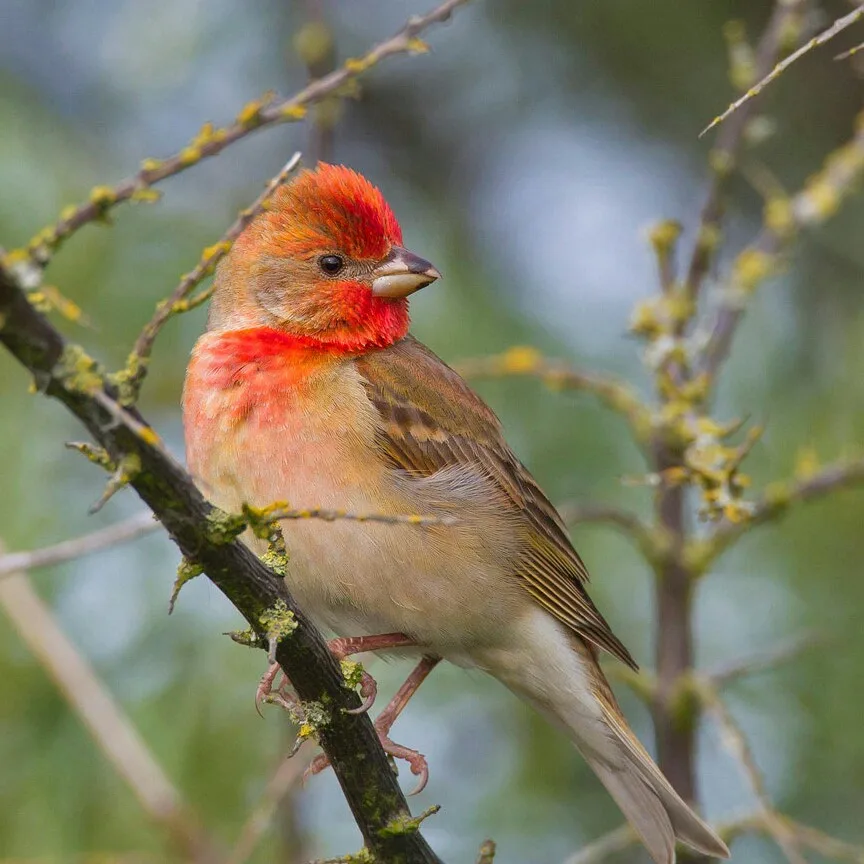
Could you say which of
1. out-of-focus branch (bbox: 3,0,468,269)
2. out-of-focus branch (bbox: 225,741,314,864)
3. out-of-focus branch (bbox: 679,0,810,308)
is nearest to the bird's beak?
out-of-focus branch (bbox: 679,0,810,308)

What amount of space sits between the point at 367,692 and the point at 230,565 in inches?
46.3

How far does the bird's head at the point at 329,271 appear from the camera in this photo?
423 centimetres

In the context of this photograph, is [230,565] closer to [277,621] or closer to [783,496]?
[277,621]

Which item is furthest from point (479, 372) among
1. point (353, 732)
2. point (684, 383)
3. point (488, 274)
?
point (488, 274)

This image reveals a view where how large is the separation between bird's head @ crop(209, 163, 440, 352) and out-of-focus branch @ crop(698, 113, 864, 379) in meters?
0.89

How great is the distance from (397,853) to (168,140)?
5.13m

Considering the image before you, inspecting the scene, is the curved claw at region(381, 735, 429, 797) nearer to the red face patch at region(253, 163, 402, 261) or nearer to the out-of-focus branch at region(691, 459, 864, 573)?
the out-of-focus branch at region(691, 459, 864, 573)

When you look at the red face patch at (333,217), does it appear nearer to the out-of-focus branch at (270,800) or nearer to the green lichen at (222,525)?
the out-of-focus branch at (270,800)

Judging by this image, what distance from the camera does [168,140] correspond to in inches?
290

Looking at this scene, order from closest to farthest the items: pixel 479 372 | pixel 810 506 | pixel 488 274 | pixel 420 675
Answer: pixel 420 675, pixel 479 372, pixel 810 506, pixel 488 274

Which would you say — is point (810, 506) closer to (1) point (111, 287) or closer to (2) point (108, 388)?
(1) point (111, 287)

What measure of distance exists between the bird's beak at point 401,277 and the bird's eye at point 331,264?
0.12m

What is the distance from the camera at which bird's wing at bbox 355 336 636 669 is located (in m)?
4.04

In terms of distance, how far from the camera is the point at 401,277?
4.25 m
